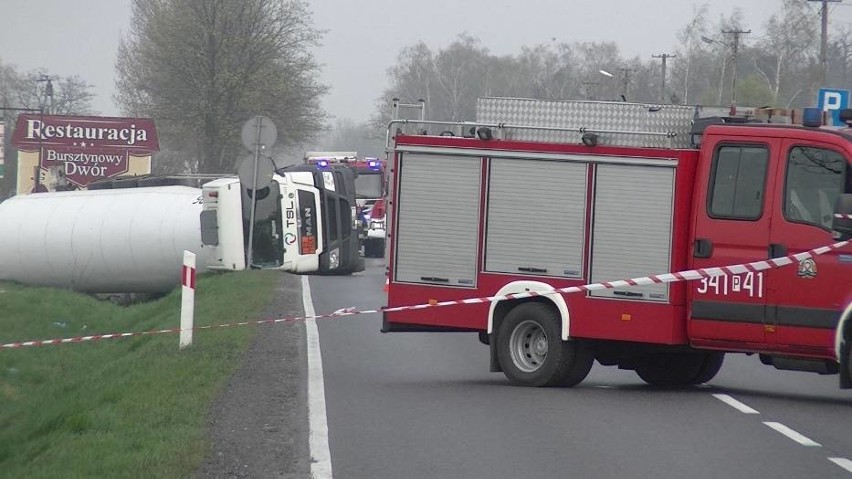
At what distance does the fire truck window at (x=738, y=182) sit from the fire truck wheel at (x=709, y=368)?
208 cm

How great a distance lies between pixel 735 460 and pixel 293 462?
281cm

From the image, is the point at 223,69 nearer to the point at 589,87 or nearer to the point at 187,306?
the point at 589,87

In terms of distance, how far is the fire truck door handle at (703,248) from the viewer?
11742 mm

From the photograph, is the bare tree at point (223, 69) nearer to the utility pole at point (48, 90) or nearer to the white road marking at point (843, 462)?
the utility pole at point (48, 90)

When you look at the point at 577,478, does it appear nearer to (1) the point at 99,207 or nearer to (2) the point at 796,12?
(1) the point at 99,207

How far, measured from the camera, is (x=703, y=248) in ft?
38.6

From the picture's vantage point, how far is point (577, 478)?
8.21m

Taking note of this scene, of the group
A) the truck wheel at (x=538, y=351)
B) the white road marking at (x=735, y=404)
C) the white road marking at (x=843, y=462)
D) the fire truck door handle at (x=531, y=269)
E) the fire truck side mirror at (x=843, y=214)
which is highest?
the fire truck side mirror at (x=843, y=214)

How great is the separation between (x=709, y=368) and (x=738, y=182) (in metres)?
2.44

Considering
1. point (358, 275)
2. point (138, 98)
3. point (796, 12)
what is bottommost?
point (358, 275)

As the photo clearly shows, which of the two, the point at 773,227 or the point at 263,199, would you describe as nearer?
the point at 773,227

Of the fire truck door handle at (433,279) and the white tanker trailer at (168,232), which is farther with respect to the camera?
the white tanker trailer at (168,232)

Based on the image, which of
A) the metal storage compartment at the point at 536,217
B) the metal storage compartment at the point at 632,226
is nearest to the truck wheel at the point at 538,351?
the metal storage compartment at the point at 536,217

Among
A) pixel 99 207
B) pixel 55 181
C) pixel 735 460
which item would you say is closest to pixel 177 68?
pixel 55 181
